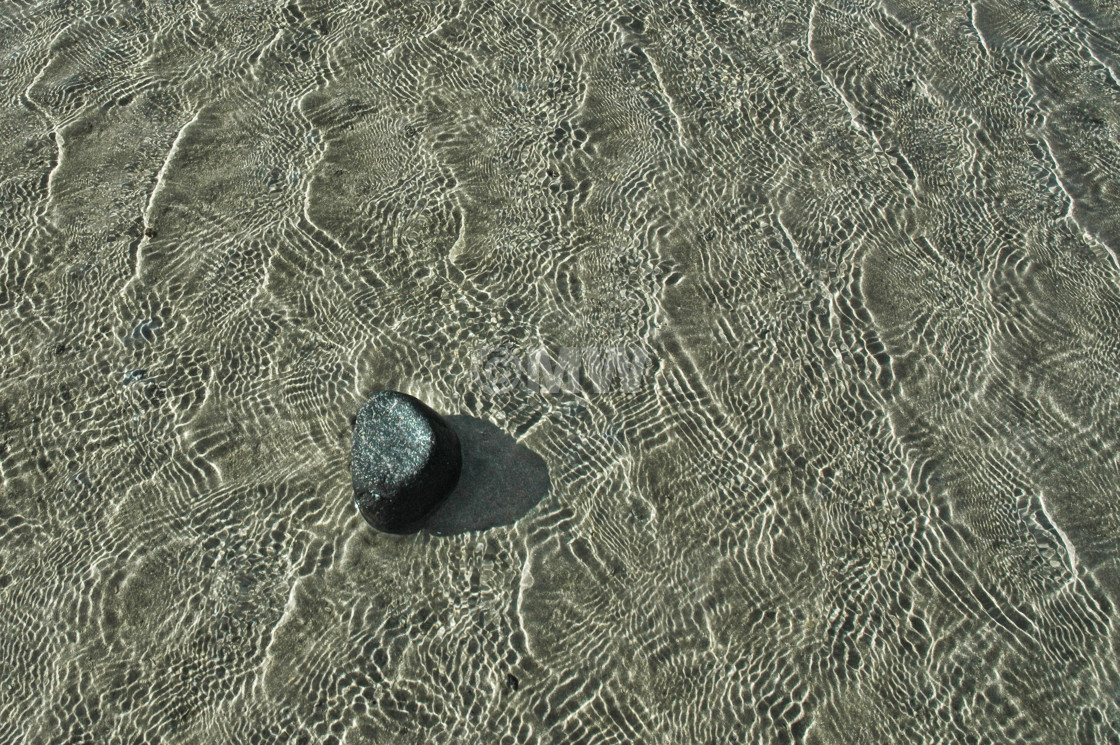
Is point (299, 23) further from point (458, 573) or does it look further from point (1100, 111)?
point (1100, 111)

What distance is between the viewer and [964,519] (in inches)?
103

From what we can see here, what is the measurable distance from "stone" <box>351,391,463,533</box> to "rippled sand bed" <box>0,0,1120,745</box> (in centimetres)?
9

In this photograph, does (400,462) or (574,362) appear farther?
(574,362)

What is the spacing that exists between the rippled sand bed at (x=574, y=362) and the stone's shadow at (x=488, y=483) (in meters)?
0.05

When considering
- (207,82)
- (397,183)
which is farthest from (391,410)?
(207,82)

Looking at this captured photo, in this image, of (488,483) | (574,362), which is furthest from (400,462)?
(574,362)

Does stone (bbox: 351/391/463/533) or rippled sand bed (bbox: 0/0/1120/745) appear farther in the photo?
stone (bbox: 351/391/463/533)

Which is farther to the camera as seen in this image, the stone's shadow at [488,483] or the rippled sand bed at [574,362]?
the stone's shadow at [488,483]

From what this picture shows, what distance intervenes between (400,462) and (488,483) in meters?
0.26

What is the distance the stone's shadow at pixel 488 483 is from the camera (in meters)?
2.56

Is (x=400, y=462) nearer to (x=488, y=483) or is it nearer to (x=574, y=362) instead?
(x=488, y=483)

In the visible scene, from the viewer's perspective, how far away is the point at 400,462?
2512mm

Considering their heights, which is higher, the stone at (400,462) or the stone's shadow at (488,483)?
the stone at (400,462)

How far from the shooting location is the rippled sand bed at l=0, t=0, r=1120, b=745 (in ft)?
7.63
